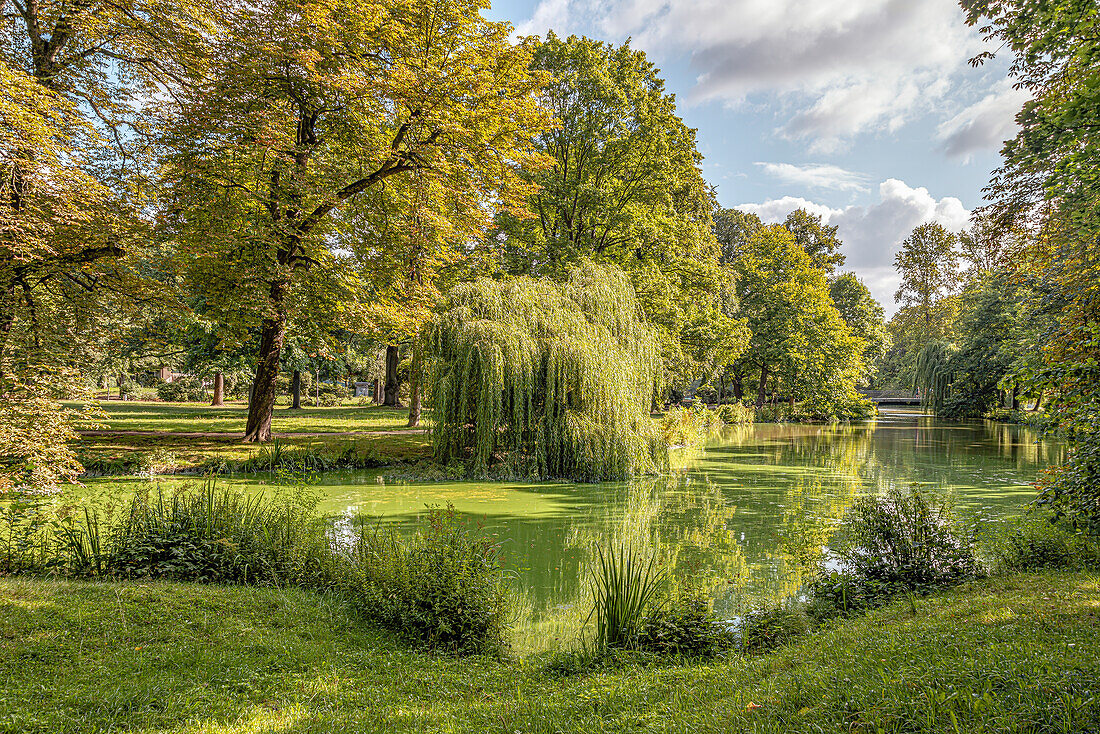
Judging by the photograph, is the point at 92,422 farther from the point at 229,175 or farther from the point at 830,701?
the point at 830,701

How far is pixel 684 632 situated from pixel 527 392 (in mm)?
8658

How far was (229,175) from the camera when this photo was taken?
13.0 meters

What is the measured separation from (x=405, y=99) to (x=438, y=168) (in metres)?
1.76

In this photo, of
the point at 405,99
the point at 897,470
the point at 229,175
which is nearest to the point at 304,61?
the point at 405,99

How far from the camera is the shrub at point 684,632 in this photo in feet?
15.4

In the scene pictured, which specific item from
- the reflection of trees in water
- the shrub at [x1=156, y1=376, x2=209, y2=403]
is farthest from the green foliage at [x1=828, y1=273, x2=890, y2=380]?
the shrub at [x1=156, y1=376, x2=209, y2=403]

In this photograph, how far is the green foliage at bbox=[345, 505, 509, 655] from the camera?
4.85m

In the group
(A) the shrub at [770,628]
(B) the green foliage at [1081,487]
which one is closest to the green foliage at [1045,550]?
(B) the green foliage at [1081,487]

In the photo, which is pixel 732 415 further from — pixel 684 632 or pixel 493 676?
pixel 493 676

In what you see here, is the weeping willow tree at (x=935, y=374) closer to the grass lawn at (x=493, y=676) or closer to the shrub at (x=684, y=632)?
the grass lawn at (x=493, y=676)

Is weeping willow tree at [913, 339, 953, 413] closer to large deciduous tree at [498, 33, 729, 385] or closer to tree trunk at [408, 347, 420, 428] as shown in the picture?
large deciduous tree at [498, 33, 729, 385]

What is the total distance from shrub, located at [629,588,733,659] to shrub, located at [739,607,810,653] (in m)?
0.17

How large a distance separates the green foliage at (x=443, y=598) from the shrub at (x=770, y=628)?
86.3 inches

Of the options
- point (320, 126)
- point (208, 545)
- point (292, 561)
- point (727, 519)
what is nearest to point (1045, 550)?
point (727, 519)
